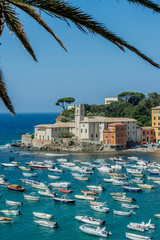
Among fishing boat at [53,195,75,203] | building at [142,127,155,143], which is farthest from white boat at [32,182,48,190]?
building at [142,127,155,143]

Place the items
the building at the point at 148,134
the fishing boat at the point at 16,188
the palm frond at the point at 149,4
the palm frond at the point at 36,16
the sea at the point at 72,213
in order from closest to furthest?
1. the palm frond at the point at 149,4
2. the palm frond at the point at 36,16
3. the sea at the point at 72,213
4. the fishing boat at the point at 16,188
5. the building at the point at 148,134

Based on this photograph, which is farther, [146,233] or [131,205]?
[131,205]

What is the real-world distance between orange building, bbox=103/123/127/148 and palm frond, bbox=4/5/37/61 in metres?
52.3

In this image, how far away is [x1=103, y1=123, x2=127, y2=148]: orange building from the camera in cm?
5716

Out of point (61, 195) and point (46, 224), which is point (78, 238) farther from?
point (61, 195)

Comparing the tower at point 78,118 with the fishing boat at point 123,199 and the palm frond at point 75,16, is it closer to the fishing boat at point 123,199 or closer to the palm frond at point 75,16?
the fishing boat at point 123,199

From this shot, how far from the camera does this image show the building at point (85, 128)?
58.8 metres

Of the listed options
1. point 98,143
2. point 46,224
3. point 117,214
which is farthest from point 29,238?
point 98,143

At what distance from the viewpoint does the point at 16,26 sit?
4719 mm

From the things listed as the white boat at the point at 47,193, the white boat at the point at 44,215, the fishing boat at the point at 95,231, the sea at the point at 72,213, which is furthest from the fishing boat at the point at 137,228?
the white boat at the point at 47,193

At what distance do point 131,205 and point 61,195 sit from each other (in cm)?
621

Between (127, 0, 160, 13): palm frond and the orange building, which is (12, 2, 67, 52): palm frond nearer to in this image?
(127, 0, 160, 13): palm frond

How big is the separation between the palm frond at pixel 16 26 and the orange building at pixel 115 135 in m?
52.3

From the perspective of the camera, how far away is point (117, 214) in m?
24.0
